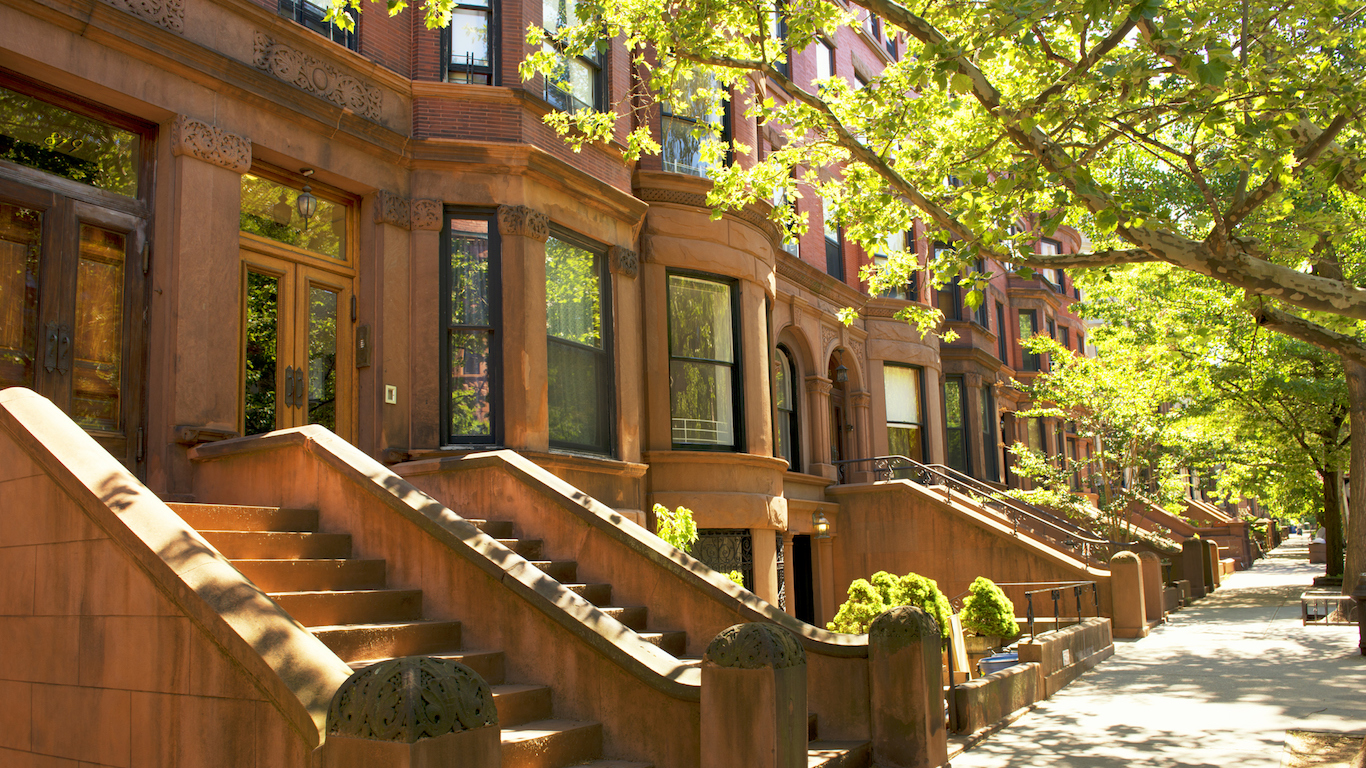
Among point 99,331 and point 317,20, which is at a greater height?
point 317,20

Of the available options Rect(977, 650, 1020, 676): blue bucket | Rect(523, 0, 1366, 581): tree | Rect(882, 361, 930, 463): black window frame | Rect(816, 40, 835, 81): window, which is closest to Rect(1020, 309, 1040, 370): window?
A: Rect(882, 361, 930, 463): black window frame

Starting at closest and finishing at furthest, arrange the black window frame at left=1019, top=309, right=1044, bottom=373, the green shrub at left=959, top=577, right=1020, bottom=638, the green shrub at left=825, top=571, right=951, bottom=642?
1. the green shrub at left=825, top=571, right=951, bottom=642
2. the green shrub at left=959, top=577, right=1020, bottom=638
3. the black window frame at left=1019, top=309, right=1044, bottom=373

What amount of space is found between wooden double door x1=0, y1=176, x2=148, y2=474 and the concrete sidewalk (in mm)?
7948

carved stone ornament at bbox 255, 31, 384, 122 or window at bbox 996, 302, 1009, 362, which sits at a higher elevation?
window at bbox 996, 302, 1009, 362

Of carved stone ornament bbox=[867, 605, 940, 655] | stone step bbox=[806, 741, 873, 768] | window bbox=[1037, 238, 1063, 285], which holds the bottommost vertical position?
stone step bbox=[806, 741, 873, 768]

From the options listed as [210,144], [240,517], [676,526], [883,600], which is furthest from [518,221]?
[883,600]

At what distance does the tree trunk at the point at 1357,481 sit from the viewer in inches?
773

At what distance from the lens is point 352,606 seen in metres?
6.76

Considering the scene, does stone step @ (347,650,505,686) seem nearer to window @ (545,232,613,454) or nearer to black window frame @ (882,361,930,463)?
window @ (545,232,613,454)

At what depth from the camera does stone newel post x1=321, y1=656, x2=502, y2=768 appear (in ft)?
12.9

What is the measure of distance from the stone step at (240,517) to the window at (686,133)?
9.55m

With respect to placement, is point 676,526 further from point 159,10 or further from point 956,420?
point 956,420

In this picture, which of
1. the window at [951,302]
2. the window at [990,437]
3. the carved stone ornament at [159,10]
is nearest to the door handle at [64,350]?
the carved stone ornament at [159,10]

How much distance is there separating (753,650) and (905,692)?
7.21ft
